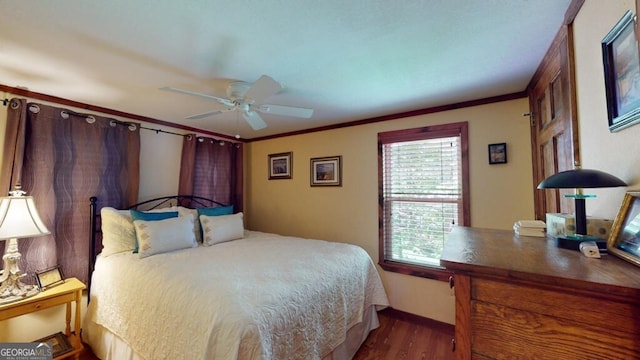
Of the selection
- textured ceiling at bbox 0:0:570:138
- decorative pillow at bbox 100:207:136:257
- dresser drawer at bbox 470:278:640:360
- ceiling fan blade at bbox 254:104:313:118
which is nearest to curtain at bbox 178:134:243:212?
decorative pillow at bbox 100:207:136:257

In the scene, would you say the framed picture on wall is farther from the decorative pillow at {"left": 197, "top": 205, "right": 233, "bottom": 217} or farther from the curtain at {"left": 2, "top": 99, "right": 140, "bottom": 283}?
the curtain at {"left": 2, "top": 99, "right": 140, "bottom": 283}

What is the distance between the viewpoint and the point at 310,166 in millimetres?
3711

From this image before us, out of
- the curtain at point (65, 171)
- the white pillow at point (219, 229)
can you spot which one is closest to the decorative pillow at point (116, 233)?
the curtain at point (65, 171)

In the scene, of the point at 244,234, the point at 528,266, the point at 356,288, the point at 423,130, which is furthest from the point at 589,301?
the point at 244,234

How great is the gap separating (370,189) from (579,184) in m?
2.35

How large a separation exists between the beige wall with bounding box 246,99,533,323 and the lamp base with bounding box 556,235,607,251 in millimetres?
1749

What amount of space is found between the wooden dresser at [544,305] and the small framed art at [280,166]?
3253 mm

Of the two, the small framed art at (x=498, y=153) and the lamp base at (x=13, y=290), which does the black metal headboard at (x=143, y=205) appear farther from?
the small framed art at (x=498, y=153)

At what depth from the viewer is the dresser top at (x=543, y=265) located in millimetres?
588

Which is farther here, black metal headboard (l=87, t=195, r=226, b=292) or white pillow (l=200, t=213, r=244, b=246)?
white pillow (l=200, t=213, r=244, b=246)

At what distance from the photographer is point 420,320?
2762mm

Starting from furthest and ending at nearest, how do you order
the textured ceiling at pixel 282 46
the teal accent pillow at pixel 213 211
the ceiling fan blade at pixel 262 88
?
the teal accent pillow at pixel 213 211 → the ceiling fan blade at pixel 262 88 → the textured ceiling at pixel 282 46

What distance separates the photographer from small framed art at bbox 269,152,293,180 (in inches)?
155

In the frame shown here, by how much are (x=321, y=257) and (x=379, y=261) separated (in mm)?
1110
